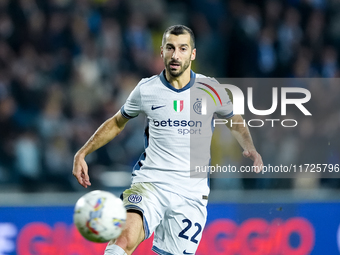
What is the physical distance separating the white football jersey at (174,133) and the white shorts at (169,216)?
0.25ft

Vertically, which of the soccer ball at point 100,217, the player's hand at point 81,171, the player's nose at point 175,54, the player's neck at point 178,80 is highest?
the player's nose at point 175,54

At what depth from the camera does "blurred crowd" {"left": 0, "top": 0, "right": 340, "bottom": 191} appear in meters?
7.25

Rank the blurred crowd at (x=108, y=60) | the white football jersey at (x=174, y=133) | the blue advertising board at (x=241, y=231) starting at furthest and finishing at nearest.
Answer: the blurred crowd at (x=108, y=60), the blue advertising board at (x=241, y=231), the white football jersey at (x=174, y=133)

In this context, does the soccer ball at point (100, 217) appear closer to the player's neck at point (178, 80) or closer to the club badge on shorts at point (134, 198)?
the club badge on shorts at point (134, 198)

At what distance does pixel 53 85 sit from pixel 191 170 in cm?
377

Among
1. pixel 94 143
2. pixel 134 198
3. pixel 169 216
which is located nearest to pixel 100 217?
pixel 134 198

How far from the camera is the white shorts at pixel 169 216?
4.54 meters

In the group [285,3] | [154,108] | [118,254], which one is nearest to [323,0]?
[285,3]

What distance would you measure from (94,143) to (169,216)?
3.00 feet

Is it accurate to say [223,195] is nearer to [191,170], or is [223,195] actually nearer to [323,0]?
[191,170]

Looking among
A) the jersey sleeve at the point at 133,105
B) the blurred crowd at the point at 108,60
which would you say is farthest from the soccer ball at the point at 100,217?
the blurred crowd at the point at 108,60

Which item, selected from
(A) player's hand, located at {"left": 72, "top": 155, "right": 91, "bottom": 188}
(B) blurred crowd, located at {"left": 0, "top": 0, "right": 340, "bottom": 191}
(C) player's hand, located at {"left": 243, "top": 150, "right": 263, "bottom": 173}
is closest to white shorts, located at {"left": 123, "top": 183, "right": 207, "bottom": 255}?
(A) player's hand, located at {"left": 72, "top": 155, "right": 91, "bottom": 188}

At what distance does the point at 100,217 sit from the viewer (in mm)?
4031

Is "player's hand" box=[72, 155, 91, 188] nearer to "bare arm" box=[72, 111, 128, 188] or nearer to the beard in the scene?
"bare arm" box=[72, 111, 128, 188]
